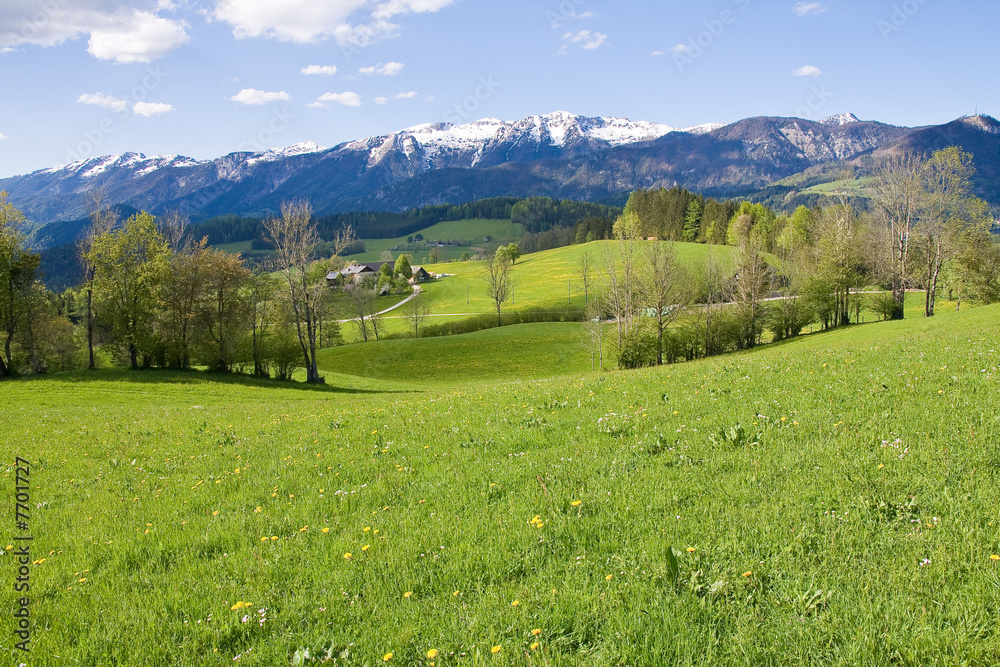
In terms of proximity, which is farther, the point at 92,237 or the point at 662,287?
the point at 662,287

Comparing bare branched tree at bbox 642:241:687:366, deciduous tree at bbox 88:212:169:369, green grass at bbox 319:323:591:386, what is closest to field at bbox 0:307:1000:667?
deciduous tree at bbox 88:212:169:369

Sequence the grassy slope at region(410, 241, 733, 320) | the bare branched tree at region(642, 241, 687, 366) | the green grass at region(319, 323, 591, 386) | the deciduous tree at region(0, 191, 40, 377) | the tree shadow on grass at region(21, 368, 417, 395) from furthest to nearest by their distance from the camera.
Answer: the grassy slope at region(410, 241, 733, 320), the green grass at region(319, 323, 591, 386), the bare branched tree at region(642, 241, 687, 366), the deciduous tree at region(0, 191, 40, 377), the tree shadow on grass at region(21, 368, 417, 395)

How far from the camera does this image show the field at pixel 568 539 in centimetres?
459

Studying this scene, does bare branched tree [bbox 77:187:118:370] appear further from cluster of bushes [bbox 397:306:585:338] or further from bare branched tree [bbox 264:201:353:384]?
cluster of bushes [bbox 397:306:585:338]

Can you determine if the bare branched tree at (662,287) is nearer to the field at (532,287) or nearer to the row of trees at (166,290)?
the row of trees at (166,290)

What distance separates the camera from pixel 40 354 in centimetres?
5303

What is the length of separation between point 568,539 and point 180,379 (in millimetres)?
41739

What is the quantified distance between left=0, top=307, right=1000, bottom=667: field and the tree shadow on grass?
30560 mm

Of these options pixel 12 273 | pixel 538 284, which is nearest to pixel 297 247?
pixel 12 273

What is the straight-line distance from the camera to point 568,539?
6.22 m

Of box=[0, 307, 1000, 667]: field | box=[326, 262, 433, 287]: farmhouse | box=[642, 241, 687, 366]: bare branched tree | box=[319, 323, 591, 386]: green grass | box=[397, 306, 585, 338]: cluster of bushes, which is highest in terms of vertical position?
box=[326, 262, 433, 287]: farmhouse

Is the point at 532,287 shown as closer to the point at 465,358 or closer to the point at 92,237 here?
the point at 465,358

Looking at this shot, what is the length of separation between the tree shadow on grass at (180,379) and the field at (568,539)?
30560 millimetres

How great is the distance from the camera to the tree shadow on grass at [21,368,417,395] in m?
38.0
